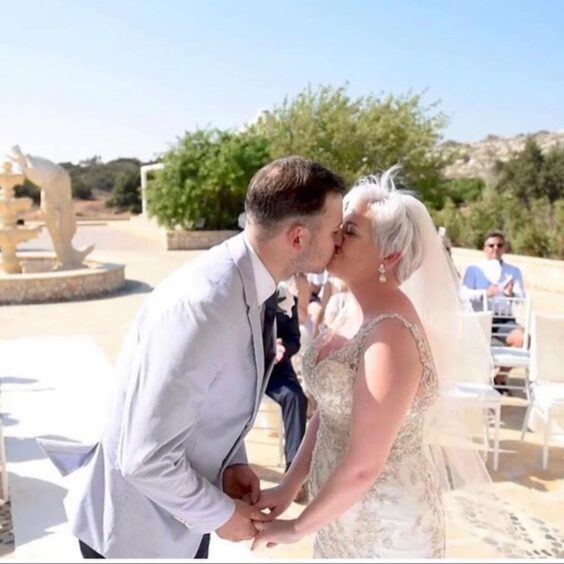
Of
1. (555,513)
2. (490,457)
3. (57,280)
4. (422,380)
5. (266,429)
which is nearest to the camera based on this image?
(422,380)

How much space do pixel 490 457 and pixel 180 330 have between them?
143 inches

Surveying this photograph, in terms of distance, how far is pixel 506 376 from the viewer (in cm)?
597

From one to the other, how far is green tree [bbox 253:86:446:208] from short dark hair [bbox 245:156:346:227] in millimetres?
20283

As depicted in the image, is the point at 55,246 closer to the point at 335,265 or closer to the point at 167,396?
the point at 335,265

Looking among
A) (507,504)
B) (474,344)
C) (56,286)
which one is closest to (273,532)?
(474,344)

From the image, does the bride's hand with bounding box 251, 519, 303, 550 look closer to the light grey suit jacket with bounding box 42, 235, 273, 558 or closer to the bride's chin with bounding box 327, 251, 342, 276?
the light grey suit jacket with bounding box 42, 235, 273, 558

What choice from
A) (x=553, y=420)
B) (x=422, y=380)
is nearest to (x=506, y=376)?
(x=553, y=420)

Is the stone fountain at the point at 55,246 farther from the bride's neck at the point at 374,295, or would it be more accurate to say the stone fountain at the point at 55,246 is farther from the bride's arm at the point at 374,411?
the bride's arm at the point at 374,411

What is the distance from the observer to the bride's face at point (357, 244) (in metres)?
1.70

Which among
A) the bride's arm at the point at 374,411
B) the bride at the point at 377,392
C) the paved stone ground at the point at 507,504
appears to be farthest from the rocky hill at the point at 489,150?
the bride's arm at the point at 374,411

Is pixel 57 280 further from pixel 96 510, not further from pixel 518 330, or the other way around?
pixel 96 510

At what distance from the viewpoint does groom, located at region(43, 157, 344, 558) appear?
1.33 metres

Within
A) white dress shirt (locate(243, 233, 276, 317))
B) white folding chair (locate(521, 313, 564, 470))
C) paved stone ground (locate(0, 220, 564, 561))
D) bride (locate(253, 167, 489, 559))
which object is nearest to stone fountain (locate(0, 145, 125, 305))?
paved stone ground (locate(0, 220, 564, 561))

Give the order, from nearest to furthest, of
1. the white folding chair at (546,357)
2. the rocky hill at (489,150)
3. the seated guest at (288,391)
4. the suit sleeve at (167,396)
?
the suit sleeve at (167,396)
the seated guest at (288,391)
the white folding chair at (546,357)
the rocky hill at (489,150)
